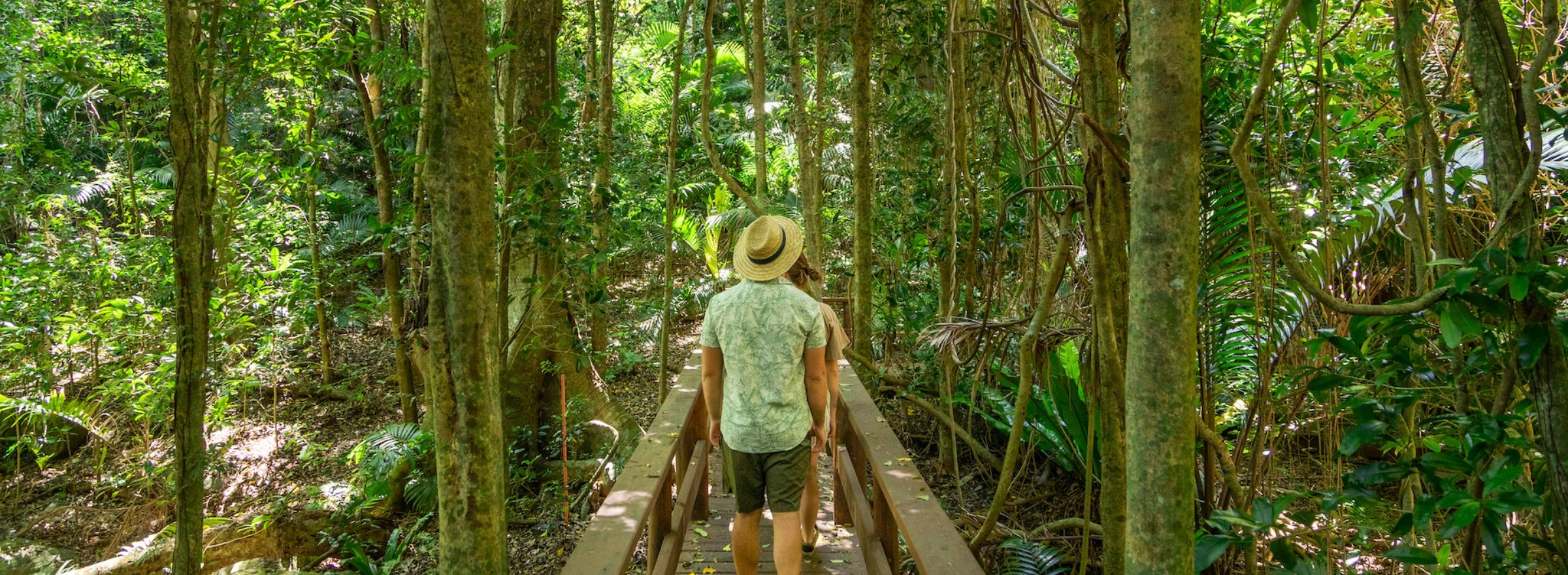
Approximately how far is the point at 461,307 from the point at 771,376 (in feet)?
3.36

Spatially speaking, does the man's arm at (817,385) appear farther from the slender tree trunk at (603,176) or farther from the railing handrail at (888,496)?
the slender tree trunk at (603,176)

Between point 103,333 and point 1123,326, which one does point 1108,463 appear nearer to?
point 1123,326

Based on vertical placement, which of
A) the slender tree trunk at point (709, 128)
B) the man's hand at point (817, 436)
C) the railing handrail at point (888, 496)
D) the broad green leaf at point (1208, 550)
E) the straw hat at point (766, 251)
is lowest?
the railing handrail at point (888, 496)

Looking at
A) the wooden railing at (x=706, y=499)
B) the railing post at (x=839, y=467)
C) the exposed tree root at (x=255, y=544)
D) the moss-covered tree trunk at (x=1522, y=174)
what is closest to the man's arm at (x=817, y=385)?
the wooden railing at (x=706, y=499)

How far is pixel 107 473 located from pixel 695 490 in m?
7.40

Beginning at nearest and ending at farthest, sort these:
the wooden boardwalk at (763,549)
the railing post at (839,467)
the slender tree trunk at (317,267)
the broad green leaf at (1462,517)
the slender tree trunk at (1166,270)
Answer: the slender tree trunk at (1166,270) → the broad green leaf at (1462,517) → the wooden boardwalk at (763,549) → the railing post at (839,467) → the slender tree trunk at (317,267)

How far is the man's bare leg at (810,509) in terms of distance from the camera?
335 cm

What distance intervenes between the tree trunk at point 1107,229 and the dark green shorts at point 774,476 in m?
0.94

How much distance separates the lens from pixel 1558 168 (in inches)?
94.9

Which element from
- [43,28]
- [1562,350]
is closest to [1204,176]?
[1562,350]

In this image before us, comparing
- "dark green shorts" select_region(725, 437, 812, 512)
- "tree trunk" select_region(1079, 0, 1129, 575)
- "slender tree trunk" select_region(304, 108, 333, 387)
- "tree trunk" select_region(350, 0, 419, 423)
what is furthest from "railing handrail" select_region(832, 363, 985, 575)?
"slender tree trunk" select_region(304, 108, 333, 387)

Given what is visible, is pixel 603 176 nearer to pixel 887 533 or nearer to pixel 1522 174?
pixel 887 533

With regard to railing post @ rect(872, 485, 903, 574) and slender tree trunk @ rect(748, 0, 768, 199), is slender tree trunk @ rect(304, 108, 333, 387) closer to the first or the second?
slender tree trunk @ rect(748, 0, 768, 199)

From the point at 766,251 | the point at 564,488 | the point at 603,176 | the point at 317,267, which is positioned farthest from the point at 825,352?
the point at 317,267
